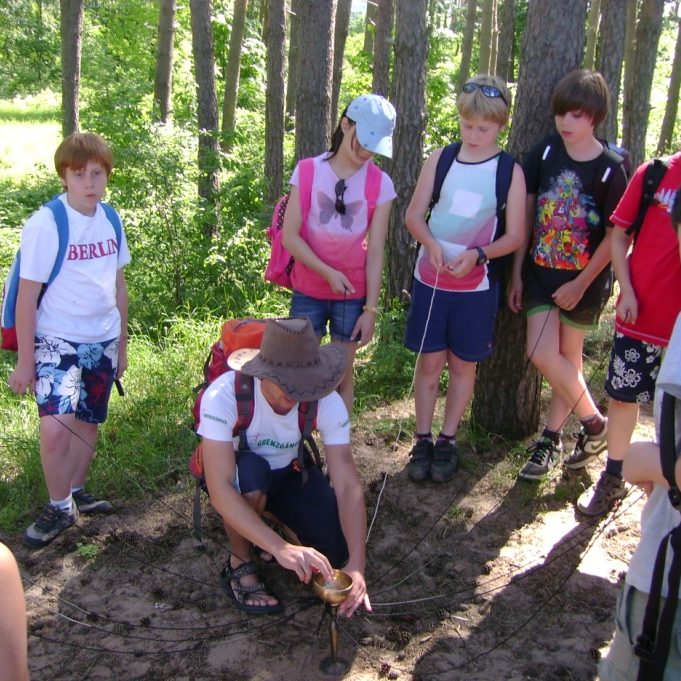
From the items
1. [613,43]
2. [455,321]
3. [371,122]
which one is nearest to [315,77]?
[613,43]

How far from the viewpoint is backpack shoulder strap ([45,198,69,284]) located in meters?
3.41

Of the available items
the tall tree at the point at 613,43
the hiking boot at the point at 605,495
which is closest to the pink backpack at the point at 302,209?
the hiking boot at the point at 605,495

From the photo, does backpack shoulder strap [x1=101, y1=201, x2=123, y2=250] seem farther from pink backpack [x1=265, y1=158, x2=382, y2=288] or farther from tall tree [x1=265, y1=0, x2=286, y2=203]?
tall tree [x1=265, y1=0, x2=286, y2=203]

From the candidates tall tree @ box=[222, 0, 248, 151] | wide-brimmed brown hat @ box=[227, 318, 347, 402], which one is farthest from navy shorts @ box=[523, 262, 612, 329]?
tall tree @ box=[222, 0, 248, 151]

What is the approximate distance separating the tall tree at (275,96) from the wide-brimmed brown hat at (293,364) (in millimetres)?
7845

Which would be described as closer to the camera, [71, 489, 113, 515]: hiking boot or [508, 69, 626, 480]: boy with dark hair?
[508, 69, 626, 480]: boy with dark hair

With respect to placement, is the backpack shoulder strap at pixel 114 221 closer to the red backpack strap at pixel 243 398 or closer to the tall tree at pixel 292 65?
the red backpack strap at pixel 243 398

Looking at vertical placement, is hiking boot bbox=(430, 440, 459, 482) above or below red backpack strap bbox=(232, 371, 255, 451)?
below

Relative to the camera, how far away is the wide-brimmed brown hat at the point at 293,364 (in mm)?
2785

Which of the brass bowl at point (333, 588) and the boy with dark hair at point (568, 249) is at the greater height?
the boy with dark hair at point (568, 249)

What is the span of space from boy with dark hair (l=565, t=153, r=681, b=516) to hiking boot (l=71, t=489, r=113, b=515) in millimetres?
2571

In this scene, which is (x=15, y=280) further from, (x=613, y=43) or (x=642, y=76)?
(x=642, y=76)

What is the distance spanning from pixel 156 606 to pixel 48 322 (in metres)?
1.38

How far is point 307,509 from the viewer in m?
3.22
